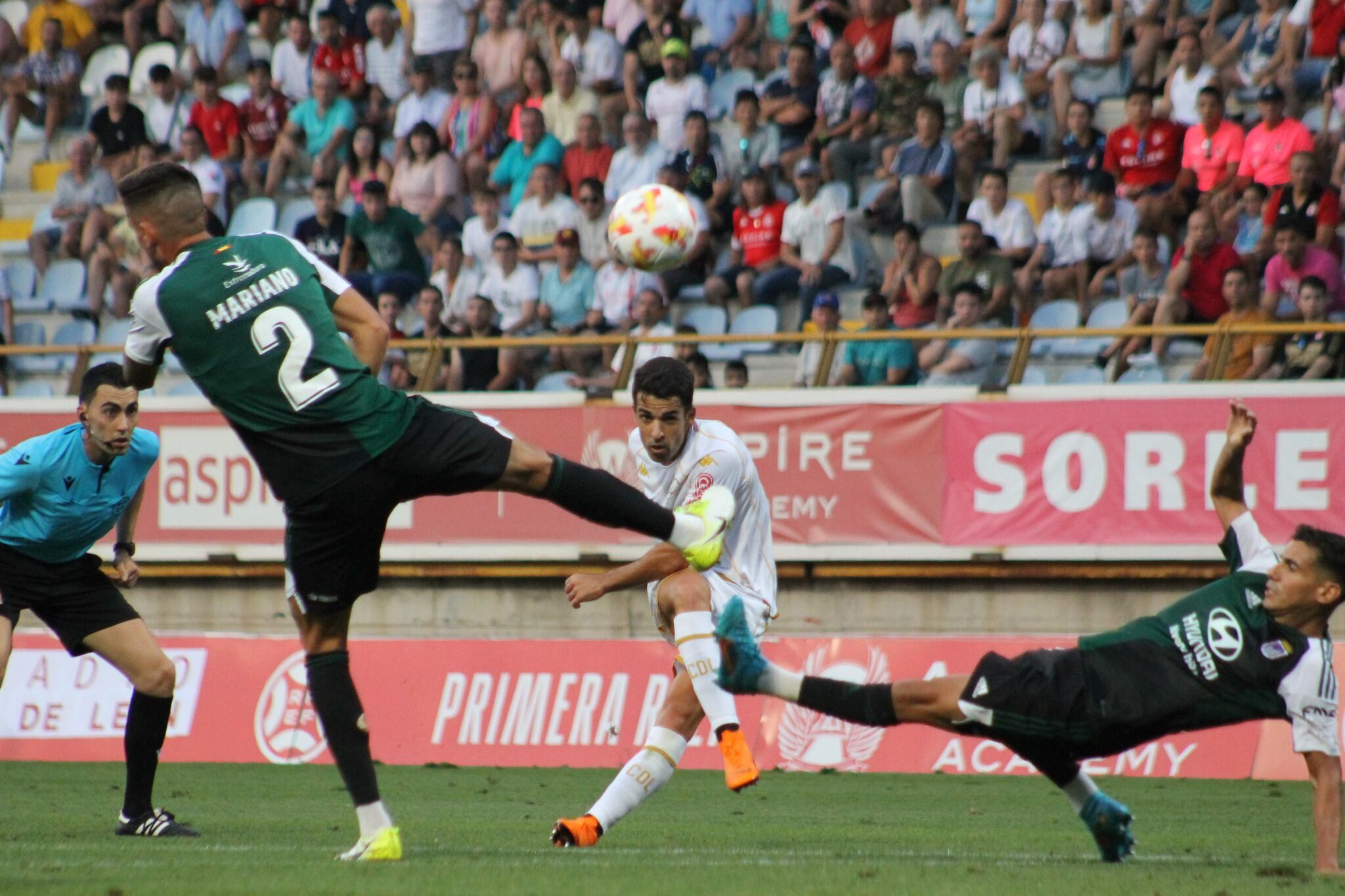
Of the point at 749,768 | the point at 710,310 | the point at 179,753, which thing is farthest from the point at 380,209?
the point at 749,768

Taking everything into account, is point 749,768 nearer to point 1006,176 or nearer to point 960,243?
point 960,243

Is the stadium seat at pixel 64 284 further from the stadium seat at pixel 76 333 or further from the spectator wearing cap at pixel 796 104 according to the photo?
the spectator wearing cap at pixel 796 104

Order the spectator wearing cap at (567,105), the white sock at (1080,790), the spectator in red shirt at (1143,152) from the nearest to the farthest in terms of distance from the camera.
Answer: the white sock at (1080,790), the spectator in red shirt at (1143,152), the spectator wearing cap at (567,105)

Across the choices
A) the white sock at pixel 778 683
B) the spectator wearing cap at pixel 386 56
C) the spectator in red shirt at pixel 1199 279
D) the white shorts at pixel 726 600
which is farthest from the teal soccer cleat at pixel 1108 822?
the spectator wearing cap at pixel 386 56

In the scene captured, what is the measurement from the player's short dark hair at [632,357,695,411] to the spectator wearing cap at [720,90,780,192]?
9.60m

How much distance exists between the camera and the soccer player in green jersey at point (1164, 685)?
602 centimetres

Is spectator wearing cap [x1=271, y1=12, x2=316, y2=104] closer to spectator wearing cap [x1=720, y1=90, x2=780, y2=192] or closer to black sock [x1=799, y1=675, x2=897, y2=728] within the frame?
spectator wearing cap [x1=720, y1=90, x2=780, y2=192]

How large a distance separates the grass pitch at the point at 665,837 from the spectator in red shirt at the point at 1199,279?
407 cm

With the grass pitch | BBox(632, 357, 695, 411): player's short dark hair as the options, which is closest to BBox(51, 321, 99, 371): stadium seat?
the grass pitch

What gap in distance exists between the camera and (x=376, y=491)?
594 centimetres

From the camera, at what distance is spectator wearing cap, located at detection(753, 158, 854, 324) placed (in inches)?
615

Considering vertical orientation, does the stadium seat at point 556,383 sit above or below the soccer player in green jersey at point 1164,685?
below

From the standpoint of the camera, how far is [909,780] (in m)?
11.6

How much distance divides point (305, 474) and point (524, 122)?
11.9 m
